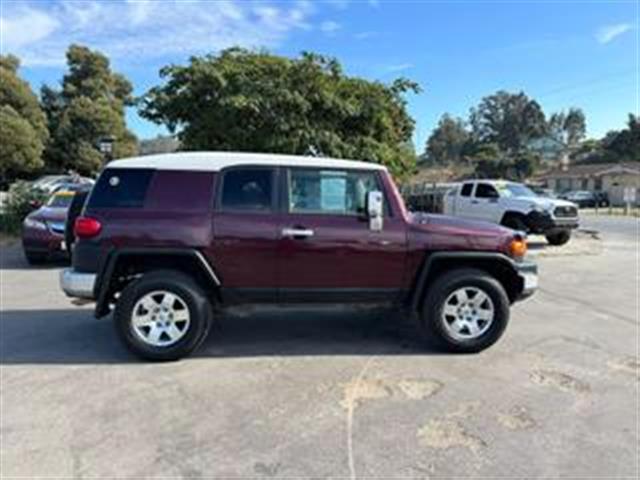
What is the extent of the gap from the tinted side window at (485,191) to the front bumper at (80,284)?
48.2ft

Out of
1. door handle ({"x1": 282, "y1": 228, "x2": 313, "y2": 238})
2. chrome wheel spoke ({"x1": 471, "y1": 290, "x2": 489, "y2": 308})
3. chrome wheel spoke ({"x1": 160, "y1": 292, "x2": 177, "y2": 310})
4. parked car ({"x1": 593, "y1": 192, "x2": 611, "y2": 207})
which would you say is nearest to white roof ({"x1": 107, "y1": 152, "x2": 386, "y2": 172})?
door handle ({"x1": 282, "y1": 228, "x2": 313, "y2": 238})

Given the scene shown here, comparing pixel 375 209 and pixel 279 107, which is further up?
pixel 279 107

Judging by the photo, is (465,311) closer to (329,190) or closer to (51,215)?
(329,190)

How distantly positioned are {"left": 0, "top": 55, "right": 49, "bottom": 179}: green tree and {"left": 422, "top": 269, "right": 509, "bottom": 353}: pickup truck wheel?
1447 inches

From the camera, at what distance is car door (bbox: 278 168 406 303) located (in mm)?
6453

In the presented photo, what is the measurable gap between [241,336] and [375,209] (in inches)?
80.2

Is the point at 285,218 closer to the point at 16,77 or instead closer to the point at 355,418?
the point at 355,418

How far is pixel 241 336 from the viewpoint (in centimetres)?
726

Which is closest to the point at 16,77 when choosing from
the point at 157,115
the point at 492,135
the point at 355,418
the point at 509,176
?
the point at 157,115

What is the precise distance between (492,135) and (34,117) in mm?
94191

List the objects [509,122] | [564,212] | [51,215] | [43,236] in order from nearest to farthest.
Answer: [43,236] < [51,215] < [564,212] < [509,122]

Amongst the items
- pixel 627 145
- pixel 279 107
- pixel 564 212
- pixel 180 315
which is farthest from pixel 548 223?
pixel 627 145

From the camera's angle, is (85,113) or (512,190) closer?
(512,190)

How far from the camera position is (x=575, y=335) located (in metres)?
7.48
